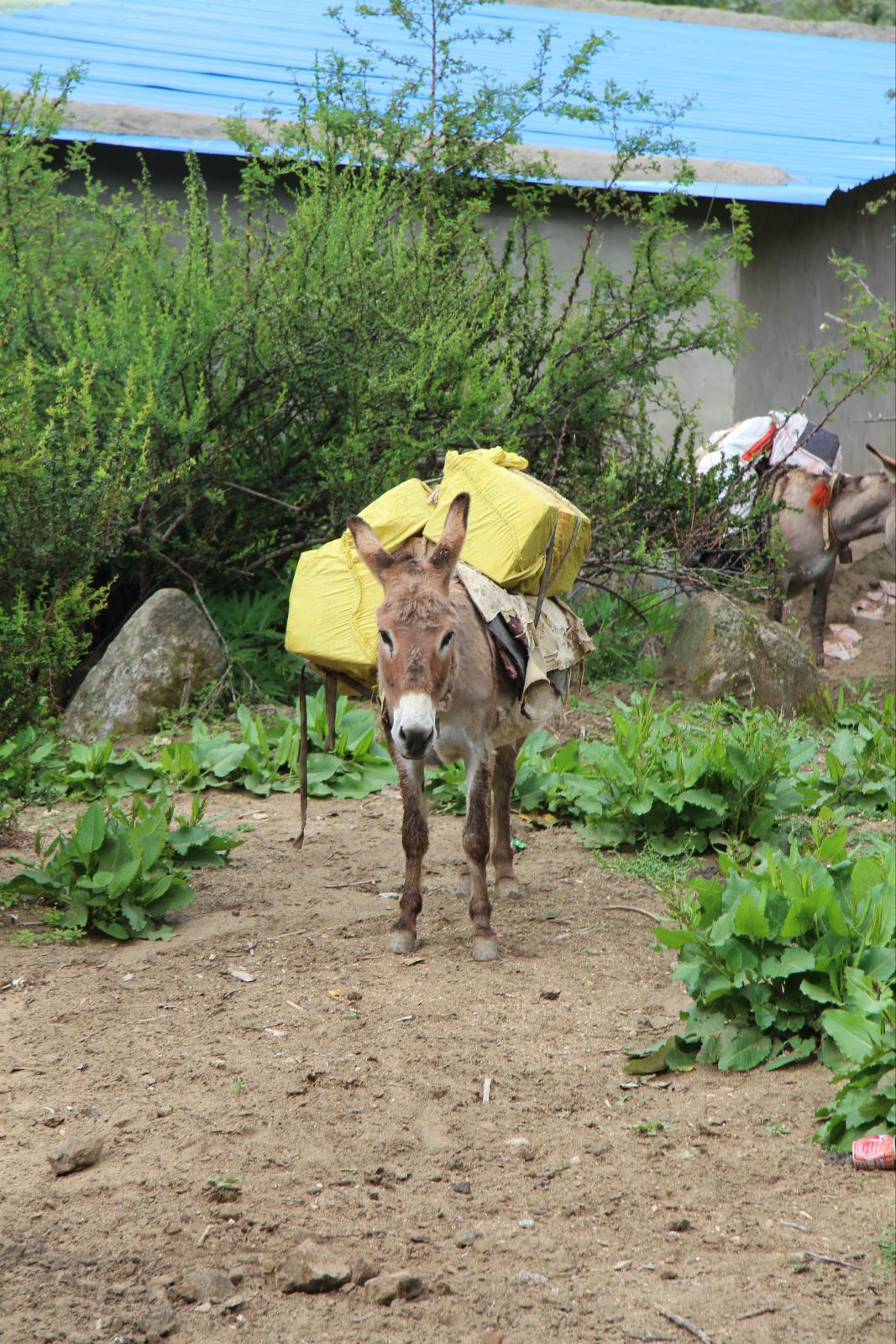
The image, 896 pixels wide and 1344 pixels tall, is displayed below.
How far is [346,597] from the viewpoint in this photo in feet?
17.1

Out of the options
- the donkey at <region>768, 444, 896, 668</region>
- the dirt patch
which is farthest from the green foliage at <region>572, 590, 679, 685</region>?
the dirt patch

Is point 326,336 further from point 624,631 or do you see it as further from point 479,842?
point 479,842

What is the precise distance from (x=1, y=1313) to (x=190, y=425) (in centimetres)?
546

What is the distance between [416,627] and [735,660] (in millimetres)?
4706

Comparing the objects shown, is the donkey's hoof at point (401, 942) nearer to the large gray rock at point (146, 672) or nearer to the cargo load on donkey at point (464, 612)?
the cargo load on donkey at point (464, 612)

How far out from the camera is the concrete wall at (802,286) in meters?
12.0

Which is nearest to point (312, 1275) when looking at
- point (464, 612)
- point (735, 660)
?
point (464, 612)

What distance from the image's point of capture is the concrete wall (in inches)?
473

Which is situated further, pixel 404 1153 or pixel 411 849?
pixel 411 849

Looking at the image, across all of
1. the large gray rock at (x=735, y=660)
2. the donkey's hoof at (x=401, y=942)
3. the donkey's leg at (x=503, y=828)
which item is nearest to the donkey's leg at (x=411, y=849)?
the donkey's hoof at (x=401, y=942)

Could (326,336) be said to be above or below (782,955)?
above

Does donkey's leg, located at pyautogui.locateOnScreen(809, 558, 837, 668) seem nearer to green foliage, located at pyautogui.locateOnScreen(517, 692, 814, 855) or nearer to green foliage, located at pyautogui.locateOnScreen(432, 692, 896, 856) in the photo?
green foliage, located at pyautogui.locateOnScreen(432, 692, 896, 856)

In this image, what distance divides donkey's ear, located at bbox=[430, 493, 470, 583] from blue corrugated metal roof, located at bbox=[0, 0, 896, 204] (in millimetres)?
5710

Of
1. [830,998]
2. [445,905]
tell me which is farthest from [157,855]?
[830,998]
